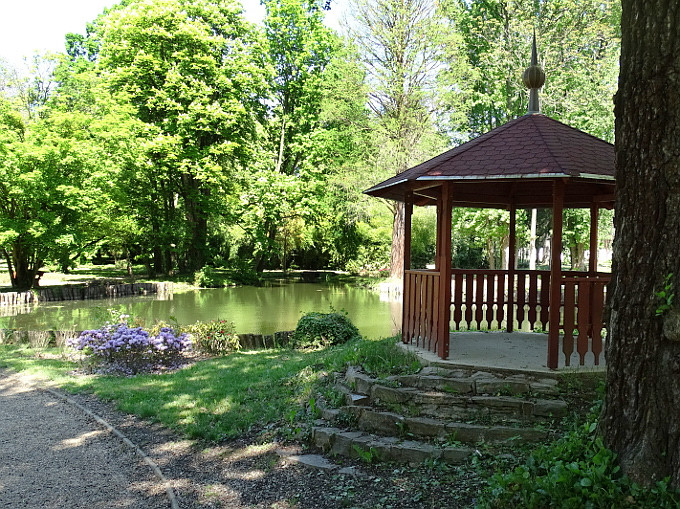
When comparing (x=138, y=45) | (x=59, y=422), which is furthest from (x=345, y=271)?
(x=59, y=422)

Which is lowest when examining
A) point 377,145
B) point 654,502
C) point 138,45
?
point 654,502

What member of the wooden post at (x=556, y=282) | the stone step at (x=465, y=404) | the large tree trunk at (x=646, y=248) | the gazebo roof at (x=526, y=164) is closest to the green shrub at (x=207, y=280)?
the gazebo roof at (x=526, y=164)

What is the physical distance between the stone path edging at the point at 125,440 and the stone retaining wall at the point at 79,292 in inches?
525

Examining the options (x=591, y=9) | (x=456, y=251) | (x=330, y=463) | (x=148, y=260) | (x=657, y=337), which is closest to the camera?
(x=657, y=337)

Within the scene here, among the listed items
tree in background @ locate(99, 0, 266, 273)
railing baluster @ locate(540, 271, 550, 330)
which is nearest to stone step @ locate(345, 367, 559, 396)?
railing baluster @ locate(540, 271, 550, 330)

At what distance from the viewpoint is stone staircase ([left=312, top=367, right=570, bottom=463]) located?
16.5ft

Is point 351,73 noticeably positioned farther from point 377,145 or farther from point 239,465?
point 239,465

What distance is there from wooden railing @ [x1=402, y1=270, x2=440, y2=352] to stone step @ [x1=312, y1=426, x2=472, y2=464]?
5.75 ft

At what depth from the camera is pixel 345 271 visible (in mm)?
37125

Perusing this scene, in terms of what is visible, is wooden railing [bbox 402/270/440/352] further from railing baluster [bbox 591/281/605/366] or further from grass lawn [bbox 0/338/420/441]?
railing baluster [bbox 591/281/605/366]

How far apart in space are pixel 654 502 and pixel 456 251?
1300 inches

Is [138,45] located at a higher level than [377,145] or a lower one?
higher

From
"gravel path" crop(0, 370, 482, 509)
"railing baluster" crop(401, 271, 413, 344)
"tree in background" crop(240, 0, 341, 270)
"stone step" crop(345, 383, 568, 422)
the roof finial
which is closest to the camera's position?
"gravel path" crop(0, 370, 482, 509)

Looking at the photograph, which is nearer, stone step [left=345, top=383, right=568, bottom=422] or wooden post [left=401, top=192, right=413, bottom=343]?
stone step [left=345, top=383, right=568, bottom=422]
